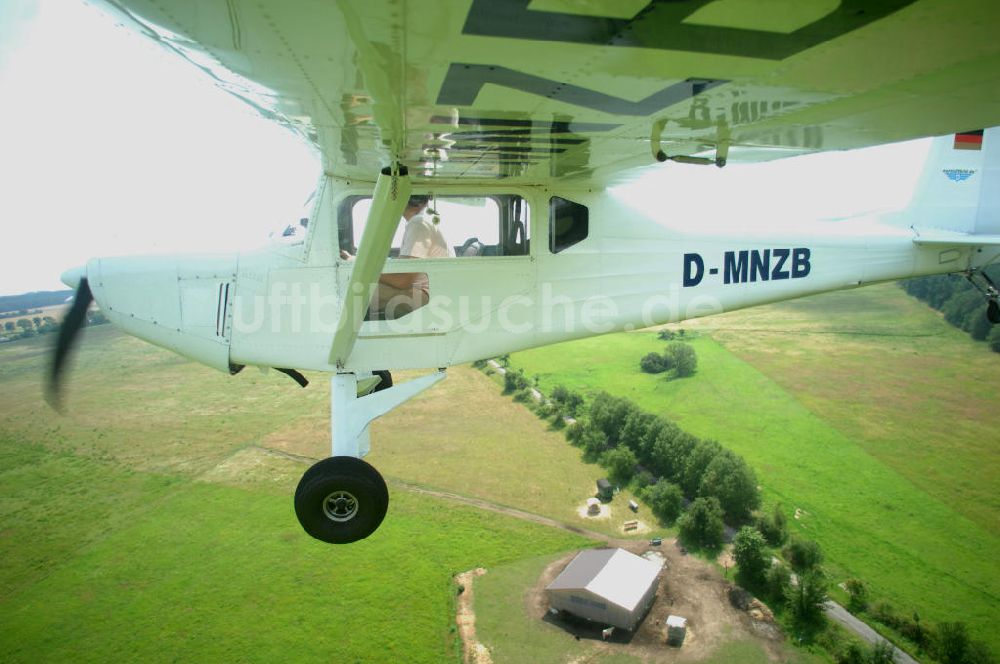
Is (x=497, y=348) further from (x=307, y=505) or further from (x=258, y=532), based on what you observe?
(x=258, y=532)

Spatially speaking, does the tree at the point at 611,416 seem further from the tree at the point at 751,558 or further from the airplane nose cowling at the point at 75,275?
the airplane nose cowling at the point at 75,275

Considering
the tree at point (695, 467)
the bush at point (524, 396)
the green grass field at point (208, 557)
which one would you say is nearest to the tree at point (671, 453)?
the tree at point (695, 467)

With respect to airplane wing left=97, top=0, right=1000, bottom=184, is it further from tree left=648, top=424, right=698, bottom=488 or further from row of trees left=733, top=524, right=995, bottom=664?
tree left=648, top=424, right=698, bottom=488

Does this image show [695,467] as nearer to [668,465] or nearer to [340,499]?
[668,465]

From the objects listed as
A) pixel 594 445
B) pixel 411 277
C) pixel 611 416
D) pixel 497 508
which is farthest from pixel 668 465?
pixel 411 277

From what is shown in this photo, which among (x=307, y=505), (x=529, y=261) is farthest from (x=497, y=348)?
(x=307, y=505)
